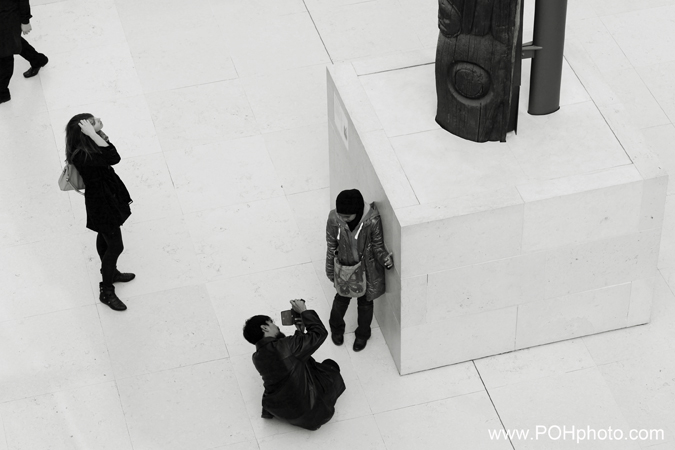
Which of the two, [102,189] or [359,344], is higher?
[102,189]

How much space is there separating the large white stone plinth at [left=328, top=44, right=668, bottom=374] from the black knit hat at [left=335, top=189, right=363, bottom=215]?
202 millimetres

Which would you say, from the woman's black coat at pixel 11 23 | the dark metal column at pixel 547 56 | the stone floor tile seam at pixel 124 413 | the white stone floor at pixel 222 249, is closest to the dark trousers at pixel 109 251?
the white stone floor at pixel 222 249

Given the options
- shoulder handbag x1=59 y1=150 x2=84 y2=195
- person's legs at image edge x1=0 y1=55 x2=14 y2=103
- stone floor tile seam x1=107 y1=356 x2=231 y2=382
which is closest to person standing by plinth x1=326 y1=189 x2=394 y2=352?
stone floor tile seam x1=107 y1=356 x2=231 y2=382

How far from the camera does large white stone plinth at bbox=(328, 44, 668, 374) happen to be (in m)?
7.64

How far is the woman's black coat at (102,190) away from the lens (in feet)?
26.3

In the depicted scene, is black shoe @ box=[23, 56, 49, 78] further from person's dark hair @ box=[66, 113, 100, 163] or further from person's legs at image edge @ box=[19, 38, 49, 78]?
person's dark hair @ box=[66, 113, 100, 163]

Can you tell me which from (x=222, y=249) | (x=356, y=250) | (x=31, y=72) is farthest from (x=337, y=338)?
(x=31, y=72)

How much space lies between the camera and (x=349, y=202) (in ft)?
25.1

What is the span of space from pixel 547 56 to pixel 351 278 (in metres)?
2.15

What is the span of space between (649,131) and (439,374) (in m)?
3.44

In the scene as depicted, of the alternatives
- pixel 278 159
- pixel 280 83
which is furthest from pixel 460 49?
pixel 280 83

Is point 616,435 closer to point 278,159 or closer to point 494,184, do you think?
point 494,184

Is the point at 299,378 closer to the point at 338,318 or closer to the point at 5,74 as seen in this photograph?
the point at 338,318

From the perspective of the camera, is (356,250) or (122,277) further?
(122,277)
